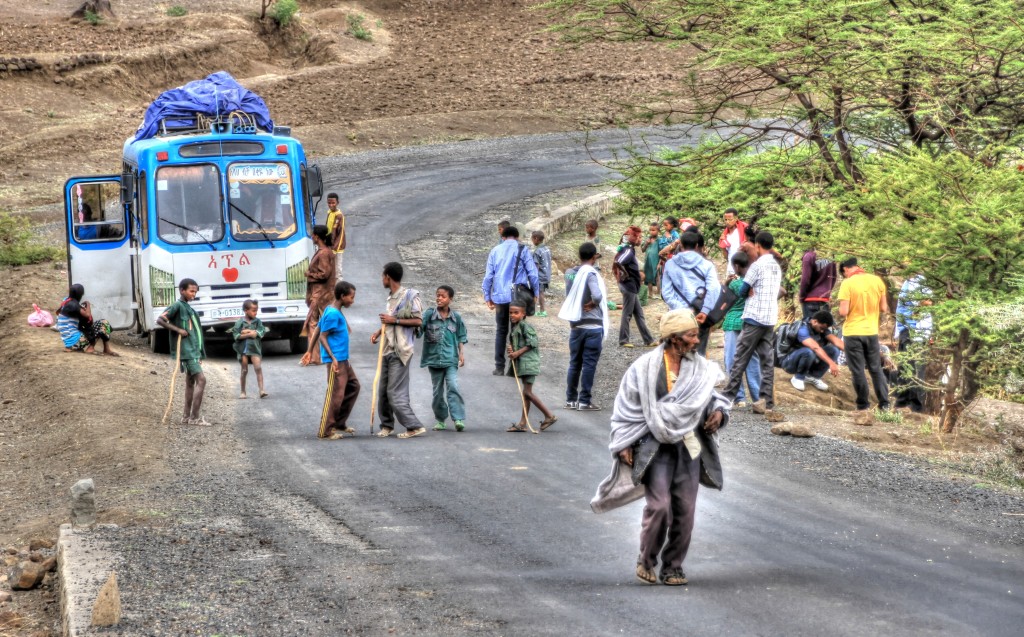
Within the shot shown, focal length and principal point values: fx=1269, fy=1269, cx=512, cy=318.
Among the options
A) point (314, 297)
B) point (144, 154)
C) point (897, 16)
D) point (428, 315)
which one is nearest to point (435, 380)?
point (428, 315)

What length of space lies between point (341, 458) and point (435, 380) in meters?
1.55

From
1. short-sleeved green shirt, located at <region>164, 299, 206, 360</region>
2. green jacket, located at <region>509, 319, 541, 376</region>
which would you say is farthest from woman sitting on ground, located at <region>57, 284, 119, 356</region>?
green jacket, located at <region>509, 319, 541, 376</region>

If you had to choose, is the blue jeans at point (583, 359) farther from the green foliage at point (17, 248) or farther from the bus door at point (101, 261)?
the green foliage at point (17, 248)

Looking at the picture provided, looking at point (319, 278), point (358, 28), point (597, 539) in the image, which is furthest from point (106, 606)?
point (358, 28)

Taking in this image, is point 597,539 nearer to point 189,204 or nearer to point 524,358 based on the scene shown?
point 524,358

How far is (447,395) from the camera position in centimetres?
1285

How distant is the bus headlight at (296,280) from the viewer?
57.6ft

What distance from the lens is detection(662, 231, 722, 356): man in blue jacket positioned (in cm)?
1375

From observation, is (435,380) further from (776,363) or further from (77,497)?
(776,363)

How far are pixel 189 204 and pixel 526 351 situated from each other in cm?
674

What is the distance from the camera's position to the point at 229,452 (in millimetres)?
12133

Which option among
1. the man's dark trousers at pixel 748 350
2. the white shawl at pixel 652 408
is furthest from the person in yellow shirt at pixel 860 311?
the white shawl at pixel 652 408

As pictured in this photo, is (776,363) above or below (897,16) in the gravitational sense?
below

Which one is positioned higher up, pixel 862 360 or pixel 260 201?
pixel 260 201
